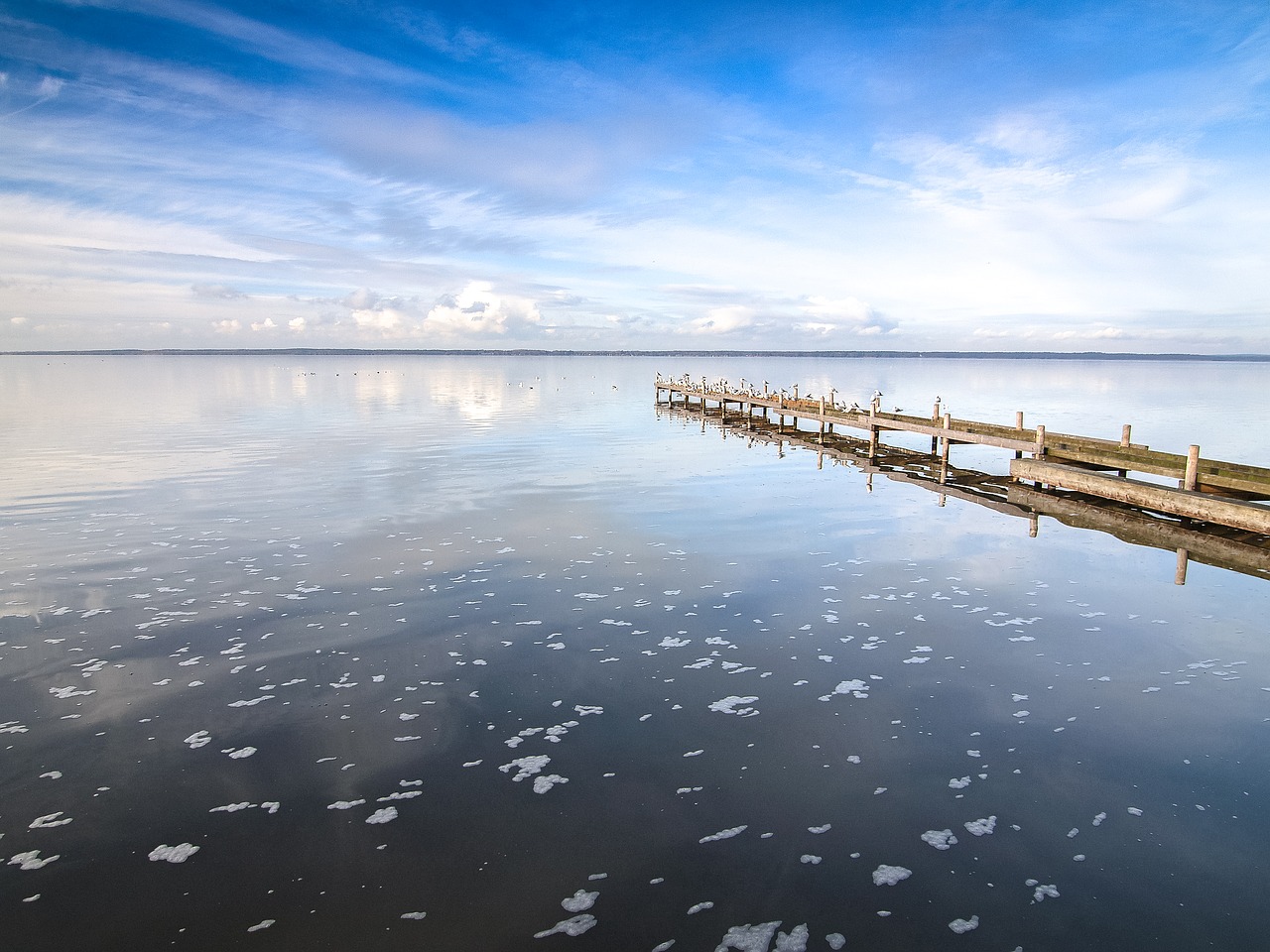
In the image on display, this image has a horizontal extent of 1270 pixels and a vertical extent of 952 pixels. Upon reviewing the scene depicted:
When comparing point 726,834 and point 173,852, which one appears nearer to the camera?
point 173,852

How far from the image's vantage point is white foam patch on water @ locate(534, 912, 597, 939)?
6.25 m

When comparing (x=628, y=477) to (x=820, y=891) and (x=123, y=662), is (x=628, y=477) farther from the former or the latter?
(x=820, y=891)

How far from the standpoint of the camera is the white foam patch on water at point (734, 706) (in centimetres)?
993

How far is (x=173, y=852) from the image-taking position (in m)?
7.18

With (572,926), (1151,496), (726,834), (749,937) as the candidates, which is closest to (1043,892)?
(749,937)

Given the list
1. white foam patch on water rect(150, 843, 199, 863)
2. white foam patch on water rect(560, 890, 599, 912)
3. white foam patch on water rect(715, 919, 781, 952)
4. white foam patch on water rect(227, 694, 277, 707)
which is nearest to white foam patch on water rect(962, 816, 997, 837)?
white foam patch on water rect(715, 919, 781, 952)

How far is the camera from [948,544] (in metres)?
19.2

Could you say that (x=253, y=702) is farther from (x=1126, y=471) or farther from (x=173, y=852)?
(x=1126, y=471)

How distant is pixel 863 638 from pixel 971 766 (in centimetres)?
392

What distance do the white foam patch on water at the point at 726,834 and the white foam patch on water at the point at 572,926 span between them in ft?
4.74

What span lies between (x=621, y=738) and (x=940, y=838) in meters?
3.80

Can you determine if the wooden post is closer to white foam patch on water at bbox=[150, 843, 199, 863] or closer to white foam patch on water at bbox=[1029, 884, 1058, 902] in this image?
white foam patch on water at bbox=[1029, 884, 1058, 902]

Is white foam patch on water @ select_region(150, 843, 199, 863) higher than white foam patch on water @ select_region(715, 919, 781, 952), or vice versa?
white foam patch on water @ select_region(150, 843, 199, 863)

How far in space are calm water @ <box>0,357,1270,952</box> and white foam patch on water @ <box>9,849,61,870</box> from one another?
47mm
